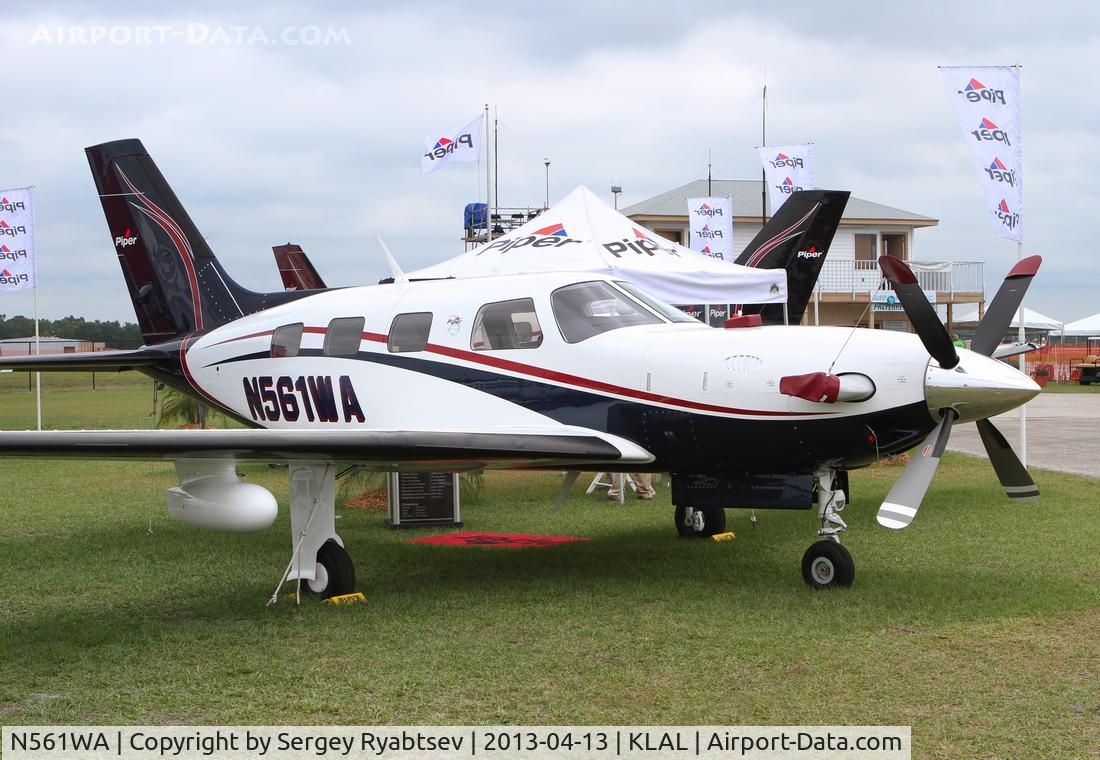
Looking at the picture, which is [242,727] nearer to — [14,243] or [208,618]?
[208,618]

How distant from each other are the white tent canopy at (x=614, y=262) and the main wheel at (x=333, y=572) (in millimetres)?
4763

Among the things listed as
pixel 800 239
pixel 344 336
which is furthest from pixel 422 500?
pixel 800 239

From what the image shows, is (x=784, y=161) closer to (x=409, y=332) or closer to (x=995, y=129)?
(x=995, y=129)

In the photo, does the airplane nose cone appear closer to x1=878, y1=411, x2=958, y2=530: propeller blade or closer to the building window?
x1=878, y1=411, x2=958, y2=530: propeller blade

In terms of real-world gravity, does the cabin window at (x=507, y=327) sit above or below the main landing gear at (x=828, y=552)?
above

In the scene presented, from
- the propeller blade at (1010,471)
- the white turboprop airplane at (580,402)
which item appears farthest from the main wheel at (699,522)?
the propeller blade at (1010,471)

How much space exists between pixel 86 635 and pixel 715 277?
8.13 meters

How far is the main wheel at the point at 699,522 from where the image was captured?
36.9ft

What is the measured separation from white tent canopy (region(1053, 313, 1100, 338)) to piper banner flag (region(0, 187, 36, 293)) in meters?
53.0

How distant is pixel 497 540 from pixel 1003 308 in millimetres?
5662

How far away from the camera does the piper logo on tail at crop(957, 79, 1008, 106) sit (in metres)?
14.4

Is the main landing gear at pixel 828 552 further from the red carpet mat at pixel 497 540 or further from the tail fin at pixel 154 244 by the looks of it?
the tail fin at pixel 154 244

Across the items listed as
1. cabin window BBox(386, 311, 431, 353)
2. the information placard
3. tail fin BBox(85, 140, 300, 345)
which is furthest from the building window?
cabin window BBox(386, 311, 431, 353)

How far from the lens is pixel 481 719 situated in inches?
211
